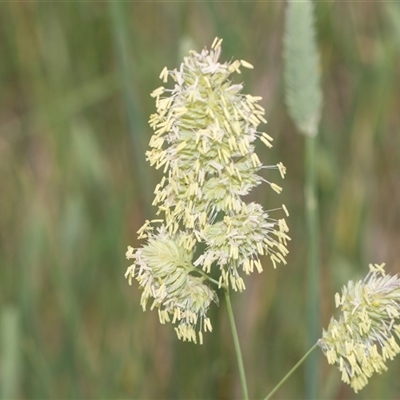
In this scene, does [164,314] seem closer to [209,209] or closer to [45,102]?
[209,209]

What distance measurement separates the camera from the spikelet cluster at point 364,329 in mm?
802

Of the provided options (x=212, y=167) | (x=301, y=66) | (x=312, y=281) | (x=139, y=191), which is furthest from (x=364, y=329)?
(x=139, y=191)

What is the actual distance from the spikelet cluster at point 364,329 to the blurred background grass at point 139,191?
0.77m

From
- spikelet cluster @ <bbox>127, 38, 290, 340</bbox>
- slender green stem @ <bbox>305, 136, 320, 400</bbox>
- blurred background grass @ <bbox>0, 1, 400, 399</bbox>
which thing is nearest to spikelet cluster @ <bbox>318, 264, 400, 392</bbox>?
spikelet cluster @ <bbox>127, 38, 290, 340</bbox>

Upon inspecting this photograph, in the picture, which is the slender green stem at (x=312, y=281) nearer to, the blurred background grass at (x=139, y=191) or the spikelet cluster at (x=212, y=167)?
the blurred background grass at (x=139, y=191)

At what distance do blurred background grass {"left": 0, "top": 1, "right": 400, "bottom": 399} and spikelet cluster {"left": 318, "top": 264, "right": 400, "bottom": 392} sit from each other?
77cm

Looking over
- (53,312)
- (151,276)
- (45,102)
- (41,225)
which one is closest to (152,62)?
(45,102)

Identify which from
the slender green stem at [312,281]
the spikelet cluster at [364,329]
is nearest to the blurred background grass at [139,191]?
the slender green stem at [312,281]

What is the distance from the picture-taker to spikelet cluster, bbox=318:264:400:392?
2.63 ft

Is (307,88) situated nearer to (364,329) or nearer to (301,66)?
(301,66)

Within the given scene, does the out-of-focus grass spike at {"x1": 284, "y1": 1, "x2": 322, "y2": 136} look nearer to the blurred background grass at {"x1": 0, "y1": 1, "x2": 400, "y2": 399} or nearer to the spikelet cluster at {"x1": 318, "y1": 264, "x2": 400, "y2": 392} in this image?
the blurred background grass at {"x1": 0, "y1": 1, "x2": 400, "y2": 399}

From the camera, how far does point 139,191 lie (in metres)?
2.15

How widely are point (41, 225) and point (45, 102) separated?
1.44 ft

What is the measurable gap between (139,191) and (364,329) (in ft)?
4.62
